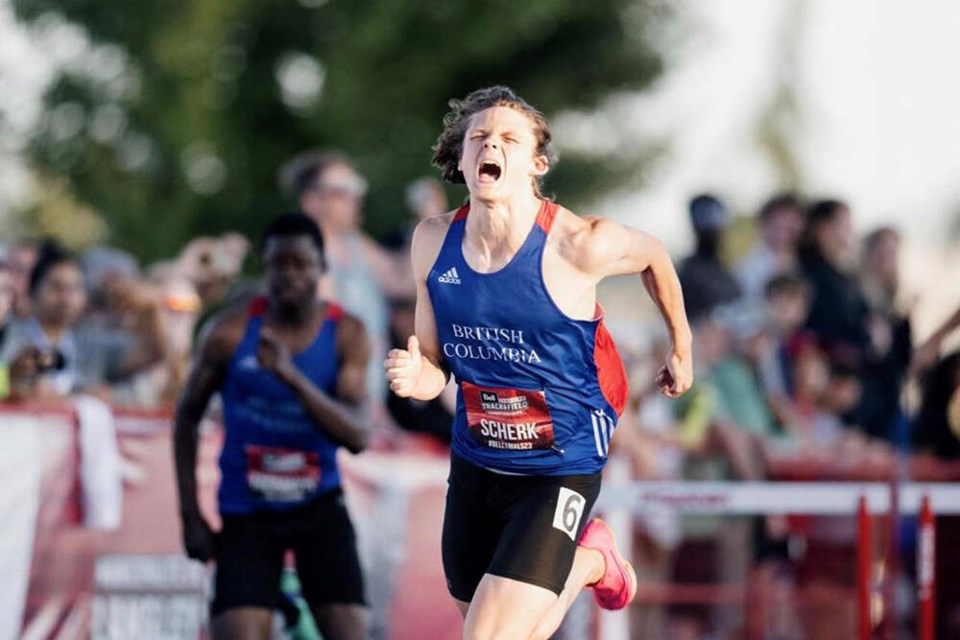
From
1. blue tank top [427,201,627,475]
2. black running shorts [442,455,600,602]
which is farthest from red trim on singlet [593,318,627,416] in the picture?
black running shorts [442,455,600,602]

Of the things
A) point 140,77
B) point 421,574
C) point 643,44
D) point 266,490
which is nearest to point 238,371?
point 266,490

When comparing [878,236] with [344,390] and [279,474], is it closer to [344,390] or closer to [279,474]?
[344,390]

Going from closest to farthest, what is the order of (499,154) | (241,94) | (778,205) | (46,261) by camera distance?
(499,154) < (46,261) < (778,205) < (241,94)

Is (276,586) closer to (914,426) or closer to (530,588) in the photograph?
(530,588)

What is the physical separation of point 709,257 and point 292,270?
4.91 m

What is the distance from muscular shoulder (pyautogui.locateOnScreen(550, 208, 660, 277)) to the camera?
20.7 feet

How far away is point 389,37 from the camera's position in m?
19.6

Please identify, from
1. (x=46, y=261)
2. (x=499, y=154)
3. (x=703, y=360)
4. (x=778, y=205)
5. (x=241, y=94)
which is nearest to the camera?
(x=499, y=154)

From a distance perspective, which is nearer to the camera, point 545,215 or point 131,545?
point 545,215

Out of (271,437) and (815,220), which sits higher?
(815,220)

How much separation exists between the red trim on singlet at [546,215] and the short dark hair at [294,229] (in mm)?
1532

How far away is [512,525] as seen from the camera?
6.42 m

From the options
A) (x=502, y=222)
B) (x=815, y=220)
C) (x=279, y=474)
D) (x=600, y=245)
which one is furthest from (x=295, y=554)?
(x=815, y=220)

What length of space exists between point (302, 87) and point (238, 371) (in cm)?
1383
